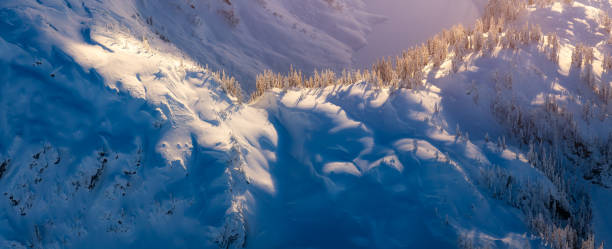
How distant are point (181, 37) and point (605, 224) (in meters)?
8.60

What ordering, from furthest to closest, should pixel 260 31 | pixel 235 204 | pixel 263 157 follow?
1. pixel 260 31
2. pixel 263 157
3. pixel 235 204

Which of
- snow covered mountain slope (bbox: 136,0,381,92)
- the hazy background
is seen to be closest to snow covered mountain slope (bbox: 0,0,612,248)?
snow covered mountain slope (bbox: 136,0,381,92)

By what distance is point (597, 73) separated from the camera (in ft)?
17.7

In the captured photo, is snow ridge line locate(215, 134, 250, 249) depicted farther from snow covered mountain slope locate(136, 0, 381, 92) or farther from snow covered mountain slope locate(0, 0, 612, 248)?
snow covered mountain slope locate(136, 0, 381, 92)

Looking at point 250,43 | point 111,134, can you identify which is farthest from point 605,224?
point 250,43

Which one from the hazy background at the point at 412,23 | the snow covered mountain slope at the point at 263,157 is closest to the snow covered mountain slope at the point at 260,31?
the hazy background at the point at 412,23

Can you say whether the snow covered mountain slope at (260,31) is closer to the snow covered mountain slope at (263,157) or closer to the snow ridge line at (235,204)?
the snow covered mountain slope at (263,157)

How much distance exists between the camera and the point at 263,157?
4008 mm

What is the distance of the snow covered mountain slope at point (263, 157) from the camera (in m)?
2.97

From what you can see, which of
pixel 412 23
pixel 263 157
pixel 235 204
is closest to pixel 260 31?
pixel 412 23

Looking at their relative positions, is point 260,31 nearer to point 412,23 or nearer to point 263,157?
point 412,23

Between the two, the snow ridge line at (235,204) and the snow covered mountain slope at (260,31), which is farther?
the snow covered mountain slope at (260,31)

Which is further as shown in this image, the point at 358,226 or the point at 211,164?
the point at 211,164

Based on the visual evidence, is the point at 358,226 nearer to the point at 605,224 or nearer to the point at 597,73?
the point at 605,224
